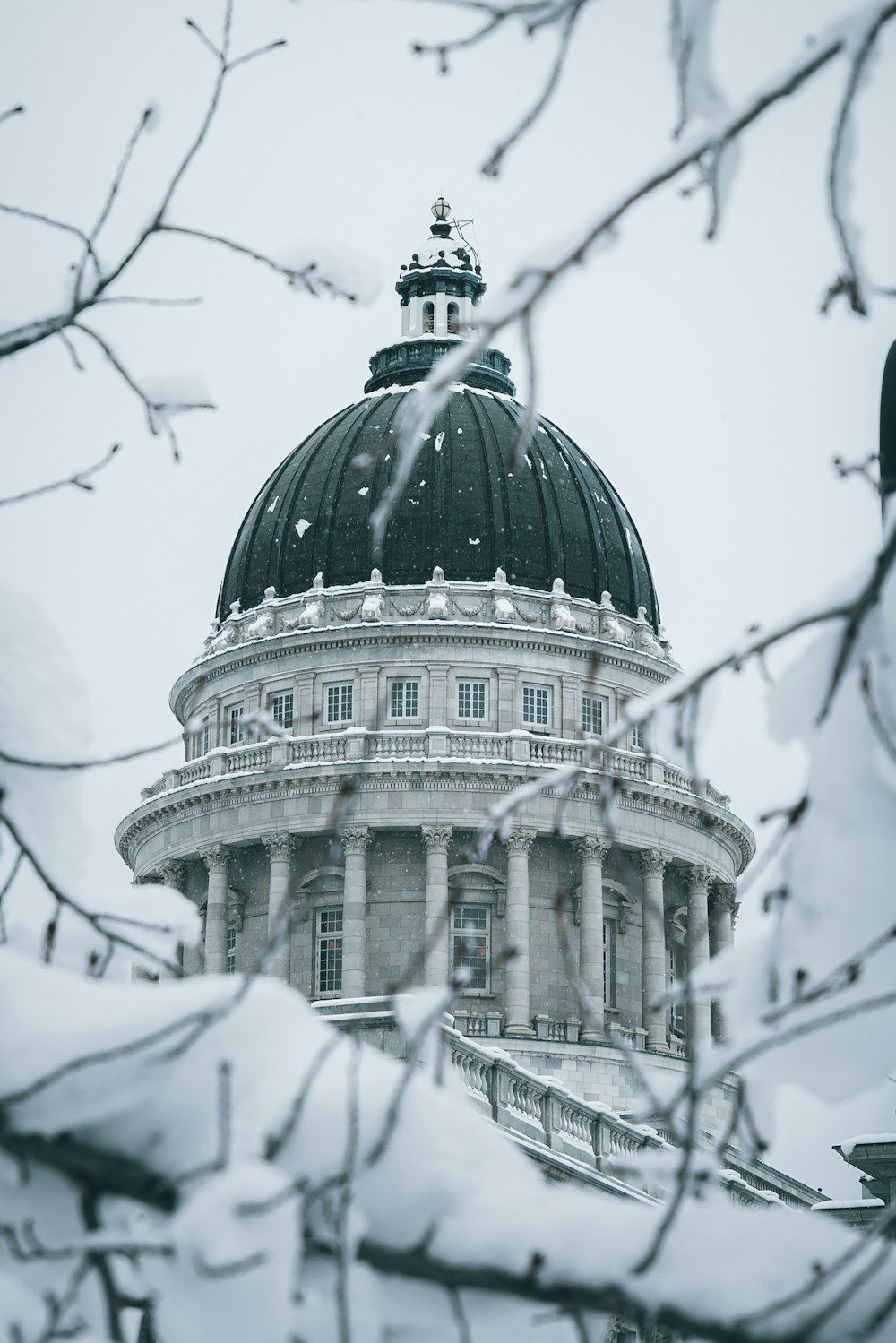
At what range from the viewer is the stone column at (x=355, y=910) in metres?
58.6

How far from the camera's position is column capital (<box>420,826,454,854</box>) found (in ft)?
195

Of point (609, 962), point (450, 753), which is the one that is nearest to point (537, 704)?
point (450, 753)

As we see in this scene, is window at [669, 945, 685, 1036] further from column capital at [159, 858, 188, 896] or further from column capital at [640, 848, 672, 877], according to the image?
column capital at [159, 858, 188, 896]

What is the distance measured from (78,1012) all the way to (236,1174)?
1.90 feet

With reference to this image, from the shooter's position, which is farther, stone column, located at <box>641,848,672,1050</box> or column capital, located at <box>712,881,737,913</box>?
column capital, located at <box>712,881,737,913</box>

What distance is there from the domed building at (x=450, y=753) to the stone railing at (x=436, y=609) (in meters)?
0.09

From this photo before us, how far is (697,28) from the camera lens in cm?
462

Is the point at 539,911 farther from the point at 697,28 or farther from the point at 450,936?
the point at 697,28

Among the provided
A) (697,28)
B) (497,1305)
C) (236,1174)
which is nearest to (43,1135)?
(236,1174)

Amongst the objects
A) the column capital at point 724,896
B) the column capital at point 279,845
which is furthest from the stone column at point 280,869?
the column capital at point 724,896

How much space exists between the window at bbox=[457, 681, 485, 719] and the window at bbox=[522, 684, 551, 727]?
4.49ft

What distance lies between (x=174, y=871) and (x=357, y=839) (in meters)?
8.11

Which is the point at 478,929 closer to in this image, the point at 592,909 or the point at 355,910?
the point at 592,909

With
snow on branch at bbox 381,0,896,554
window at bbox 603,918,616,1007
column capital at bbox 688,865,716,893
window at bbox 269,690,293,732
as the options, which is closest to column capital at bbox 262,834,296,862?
window at bbox 269,690,293,732
